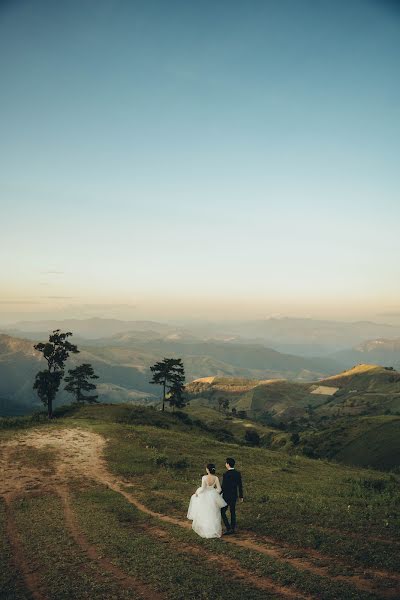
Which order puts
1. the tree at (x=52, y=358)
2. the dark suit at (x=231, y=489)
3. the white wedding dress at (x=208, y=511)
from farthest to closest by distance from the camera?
the tree at (x=52, y=358), the dark suit at (x=231, y=489), the white wedding dress at (x=208, y=511)

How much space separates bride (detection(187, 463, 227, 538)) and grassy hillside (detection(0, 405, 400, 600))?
1.51 ft

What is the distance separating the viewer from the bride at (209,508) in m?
15.1

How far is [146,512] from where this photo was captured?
19.6 m

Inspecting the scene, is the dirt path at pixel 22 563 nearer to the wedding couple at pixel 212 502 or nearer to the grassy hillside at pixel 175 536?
the grassy hillside at pixel 175 536

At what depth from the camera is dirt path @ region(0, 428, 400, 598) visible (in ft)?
38.3

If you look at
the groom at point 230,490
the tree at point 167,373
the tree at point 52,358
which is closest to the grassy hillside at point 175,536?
the groom at point 230,490

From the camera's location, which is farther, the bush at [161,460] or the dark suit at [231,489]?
the bush at [161,460]

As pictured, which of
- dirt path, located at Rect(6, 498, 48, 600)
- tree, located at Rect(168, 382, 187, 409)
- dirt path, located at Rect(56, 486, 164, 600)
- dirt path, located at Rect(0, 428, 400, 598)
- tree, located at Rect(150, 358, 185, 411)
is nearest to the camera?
dirt path, located at Rect(56, 486, 164, 600)

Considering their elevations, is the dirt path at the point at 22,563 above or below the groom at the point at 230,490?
below

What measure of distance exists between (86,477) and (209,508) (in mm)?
15647

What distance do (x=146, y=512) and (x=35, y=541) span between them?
5686 mm

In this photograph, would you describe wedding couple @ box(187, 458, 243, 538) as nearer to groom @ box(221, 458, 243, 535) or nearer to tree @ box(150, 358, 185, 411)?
groom @ box(221, 458, 243, 535)

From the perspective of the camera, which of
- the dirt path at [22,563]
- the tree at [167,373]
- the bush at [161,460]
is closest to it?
the dirt path at [22,563]

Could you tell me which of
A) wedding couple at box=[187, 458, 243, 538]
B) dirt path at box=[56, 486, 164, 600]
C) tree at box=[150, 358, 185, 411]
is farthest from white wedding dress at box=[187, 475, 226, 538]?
tree at box=[150, 358, 185, 411]
